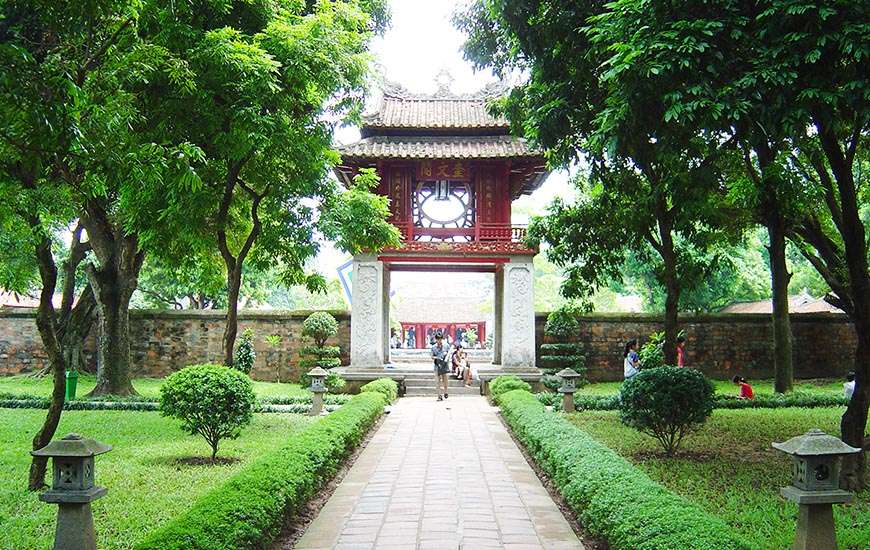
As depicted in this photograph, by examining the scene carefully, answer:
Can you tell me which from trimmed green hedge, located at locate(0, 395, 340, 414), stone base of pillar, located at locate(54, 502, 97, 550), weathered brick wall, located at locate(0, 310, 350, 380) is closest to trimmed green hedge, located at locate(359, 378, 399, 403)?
trimmed green hedge, located at locate(0, 395, 340, 414)

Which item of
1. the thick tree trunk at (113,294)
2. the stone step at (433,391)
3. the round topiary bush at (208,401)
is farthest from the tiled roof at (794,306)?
the round topiary bush at (208,401)

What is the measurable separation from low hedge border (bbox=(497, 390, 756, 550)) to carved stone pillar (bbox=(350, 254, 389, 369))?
9755 millimetres

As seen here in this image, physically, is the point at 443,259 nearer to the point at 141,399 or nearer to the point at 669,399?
the point at 141,399

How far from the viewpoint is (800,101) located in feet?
18.7

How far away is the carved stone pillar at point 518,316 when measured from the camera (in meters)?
18.1

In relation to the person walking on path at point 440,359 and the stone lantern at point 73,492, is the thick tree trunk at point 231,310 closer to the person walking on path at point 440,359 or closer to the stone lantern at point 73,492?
the stone lantern at point 73,492

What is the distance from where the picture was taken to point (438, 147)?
61.2ft

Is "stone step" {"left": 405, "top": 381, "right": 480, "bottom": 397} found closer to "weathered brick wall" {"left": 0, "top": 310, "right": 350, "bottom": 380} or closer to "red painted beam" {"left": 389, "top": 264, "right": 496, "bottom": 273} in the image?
"red painted beam" {"left": 389, "top": 264, "right": 496, "bottom": 273}

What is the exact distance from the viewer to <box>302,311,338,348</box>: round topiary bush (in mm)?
19250

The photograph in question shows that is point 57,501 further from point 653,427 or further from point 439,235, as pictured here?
point 439,235

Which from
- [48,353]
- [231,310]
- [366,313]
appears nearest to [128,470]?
[48,353]

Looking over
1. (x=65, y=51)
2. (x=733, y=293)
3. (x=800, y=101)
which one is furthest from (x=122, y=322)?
(x=733, y=293)

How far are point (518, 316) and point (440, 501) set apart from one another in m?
11.8

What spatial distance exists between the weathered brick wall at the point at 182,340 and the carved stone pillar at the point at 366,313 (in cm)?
345
